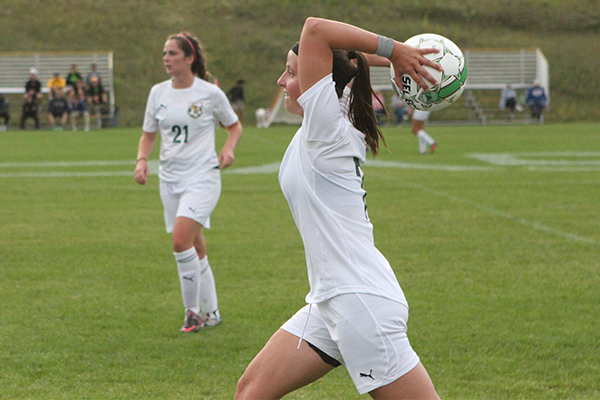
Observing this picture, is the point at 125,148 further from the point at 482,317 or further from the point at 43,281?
the point at 482,317

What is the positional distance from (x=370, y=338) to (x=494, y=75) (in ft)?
131

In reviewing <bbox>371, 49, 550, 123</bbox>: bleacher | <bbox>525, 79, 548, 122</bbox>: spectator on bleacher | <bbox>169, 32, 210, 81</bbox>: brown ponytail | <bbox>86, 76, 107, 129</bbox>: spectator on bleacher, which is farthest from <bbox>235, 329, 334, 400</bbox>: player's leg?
<bbox>371, 49, 550, 123</bbox>: bleacher

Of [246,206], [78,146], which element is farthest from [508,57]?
[246,206]

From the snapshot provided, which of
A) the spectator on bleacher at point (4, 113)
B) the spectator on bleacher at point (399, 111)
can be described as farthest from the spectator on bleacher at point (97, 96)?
the spectator on bleacher at point (399, 111)

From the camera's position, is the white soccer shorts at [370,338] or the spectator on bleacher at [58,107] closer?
the white soccer shorts at [370,338]

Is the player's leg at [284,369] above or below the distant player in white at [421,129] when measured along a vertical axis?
above

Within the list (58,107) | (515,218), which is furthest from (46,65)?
(515,218)

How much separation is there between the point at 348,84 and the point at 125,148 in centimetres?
1990

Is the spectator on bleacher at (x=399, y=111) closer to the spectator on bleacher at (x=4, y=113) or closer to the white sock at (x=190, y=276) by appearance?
the spectator on bleacher at (x=4, y=113)

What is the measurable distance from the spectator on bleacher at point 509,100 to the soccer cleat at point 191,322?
108 feet

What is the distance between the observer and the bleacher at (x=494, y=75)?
38.5 metres

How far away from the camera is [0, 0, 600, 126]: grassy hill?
4075 cm

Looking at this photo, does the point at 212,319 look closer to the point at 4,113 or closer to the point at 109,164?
the point at 109,164

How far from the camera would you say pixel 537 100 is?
35750 mm
